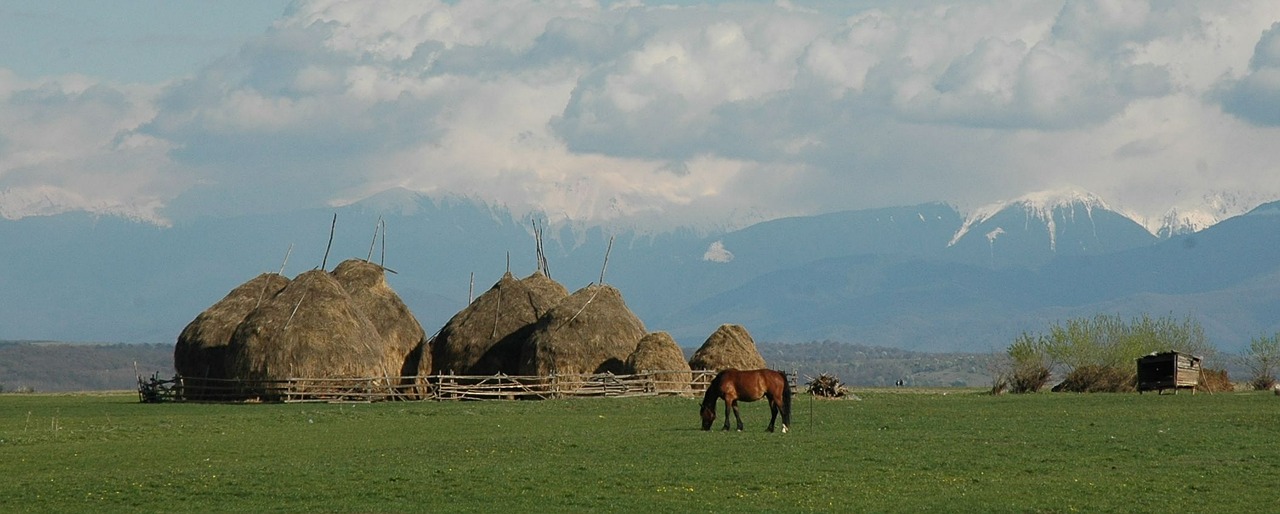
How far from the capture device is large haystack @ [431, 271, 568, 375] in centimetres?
6719

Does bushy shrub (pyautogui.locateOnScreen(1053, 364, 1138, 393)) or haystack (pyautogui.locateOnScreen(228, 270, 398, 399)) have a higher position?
haystack (pyautogui.locateOnScreen(228, 270, 398, 399))

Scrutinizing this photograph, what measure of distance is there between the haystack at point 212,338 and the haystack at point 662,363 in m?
13.7

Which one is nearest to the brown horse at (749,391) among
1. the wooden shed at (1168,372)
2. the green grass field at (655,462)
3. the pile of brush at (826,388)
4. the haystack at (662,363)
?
the green grass field at (655,462)

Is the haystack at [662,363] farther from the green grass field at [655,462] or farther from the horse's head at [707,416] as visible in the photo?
the horse's head at [707,416]

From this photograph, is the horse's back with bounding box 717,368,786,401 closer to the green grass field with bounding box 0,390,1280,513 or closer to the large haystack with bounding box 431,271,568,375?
the green grass field with bounding box 0,390,1280,513

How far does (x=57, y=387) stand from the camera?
608ft

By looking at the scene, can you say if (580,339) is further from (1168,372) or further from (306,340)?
(1168,372)

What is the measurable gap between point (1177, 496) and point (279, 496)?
495 inches

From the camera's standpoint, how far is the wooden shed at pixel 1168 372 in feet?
205

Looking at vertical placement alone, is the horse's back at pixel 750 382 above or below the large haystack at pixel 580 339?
below

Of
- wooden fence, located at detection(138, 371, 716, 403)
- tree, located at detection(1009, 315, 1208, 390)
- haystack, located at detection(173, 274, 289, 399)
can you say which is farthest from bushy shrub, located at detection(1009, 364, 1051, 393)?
haystack, located at detection(173, 274, 289, 399)

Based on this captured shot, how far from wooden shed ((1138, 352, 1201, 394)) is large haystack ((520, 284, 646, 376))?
18150mm

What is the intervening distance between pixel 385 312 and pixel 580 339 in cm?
916

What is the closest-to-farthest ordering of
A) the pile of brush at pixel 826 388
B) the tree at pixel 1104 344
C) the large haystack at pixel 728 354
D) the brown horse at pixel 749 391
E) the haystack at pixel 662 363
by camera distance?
the brown horse at pixel 749 391, the pile of brush at pixel 826 388, the haystack at pixel 662 363, the large haystack at pixel 728 354, the tree at pixel 1104 344
